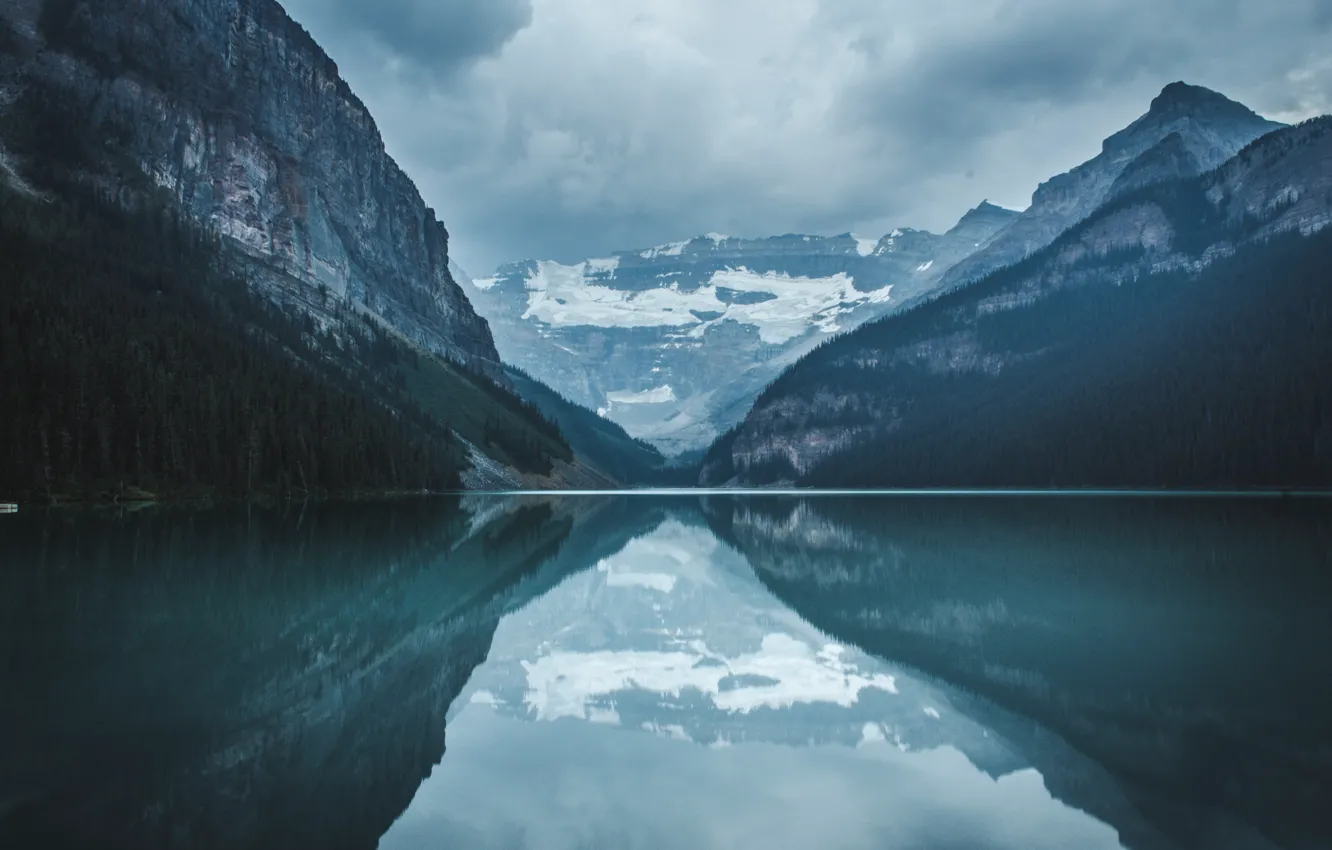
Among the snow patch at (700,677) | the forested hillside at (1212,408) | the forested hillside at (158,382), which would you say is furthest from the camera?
the forested hillside at (1212,408)

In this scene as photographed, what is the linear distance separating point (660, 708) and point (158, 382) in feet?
305

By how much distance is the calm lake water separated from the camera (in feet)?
35.0

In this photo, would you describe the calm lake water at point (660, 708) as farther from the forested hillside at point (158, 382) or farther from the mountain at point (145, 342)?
the mountain at point (145, 342)

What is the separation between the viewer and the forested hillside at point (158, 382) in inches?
3280

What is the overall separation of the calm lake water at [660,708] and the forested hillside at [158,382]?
55.2 metres

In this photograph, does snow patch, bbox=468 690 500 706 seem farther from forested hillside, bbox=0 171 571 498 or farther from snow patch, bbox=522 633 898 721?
forested hillside, bbox=0 171 571 498

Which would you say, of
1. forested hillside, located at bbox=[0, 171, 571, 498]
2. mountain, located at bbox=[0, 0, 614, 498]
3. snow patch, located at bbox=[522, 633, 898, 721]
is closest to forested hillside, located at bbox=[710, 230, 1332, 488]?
mountain, located at bbox=[0, 0, 614, 498]

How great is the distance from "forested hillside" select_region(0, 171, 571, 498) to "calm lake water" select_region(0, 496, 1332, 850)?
55.2 meters

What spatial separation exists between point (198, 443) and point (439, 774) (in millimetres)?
96313

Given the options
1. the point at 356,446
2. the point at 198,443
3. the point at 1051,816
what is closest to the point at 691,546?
the point at 1051,816

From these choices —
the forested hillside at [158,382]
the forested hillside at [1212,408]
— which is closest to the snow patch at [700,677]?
the forested hillside at [158,382]

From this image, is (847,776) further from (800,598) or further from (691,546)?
(691,546)

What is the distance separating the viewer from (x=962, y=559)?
4131 cm

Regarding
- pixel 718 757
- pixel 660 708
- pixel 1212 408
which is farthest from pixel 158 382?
pixel 1212 408
